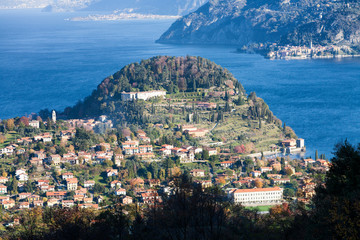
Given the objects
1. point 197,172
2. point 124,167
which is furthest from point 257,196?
point 124,167

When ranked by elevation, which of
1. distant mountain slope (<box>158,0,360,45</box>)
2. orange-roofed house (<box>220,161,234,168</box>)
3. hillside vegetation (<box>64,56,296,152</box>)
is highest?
distant mountain slope (<box>158,0,360,45</box>)

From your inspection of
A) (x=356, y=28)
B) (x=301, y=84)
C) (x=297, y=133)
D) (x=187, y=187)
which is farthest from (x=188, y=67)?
(x=356, y=28)

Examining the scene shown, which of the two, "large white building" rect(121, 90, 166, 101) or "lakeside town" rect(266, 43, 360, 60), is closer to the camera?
"large white building" rect(121, 90, 166, 101)

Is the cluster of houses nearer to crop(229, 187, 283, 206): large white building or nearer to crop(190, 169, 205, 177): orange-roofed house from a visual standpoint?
crop(190, 169, 205, 177): orange-roofed house

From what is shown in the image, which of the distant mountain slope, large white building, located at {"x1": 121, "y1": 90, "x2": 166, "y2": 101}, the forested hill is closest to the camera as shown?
large white building, located at {"x1": 121, "y1": 90, "x2": 166, "y2": 101}

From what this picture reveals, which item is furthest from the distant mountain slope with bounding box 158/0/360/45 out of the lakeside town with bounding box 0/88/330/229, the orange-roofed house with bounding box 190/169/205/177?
the orange-roofed house with bounding box 190/169/205/177

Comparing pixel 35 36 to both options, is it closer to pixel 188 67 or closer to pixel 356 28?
pixel 356 28
